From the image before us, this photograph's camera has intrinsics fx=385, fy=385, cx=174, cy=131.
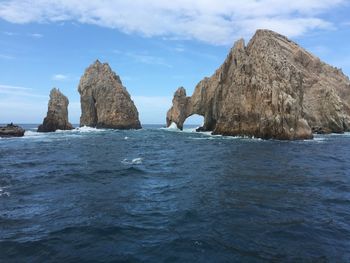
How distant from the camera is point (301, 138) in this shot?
66.3m

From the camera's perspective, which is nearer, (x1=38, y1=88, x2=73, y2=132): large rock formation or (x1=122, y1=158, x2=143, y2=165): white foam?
(x1=122, y1=158, x2=143, y2=165): white foam

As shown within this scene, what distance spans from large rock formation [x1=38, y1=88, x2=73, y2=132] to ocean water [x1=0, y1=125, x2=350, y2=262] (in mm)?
72466

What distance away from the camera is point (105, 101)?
118 meters

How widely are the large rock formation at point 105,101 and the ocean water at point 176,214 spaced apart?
289 feet

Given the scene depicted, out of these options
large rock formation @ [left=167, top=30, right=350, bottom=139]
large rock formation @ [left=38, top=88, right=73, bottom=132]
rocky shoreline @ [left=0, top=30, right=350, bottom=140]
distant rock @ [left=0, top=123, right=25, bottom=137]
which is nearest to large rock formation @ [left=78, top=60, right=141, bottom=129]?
rocky shoreline @ [left=0, top=30, right=350, bottom=140]

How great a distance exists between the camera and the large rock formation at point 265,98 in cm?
6631

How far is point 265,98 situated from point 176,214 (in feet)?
179

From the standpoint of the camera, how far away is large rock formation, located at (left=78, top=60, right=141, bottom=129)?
118125mm

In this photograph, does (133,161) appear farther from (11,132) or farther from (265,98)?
(11,132)

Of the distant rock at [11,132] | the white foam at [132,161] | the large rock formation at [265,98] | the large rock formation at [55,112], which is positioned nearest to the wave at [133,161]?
the white foam at [132,161]

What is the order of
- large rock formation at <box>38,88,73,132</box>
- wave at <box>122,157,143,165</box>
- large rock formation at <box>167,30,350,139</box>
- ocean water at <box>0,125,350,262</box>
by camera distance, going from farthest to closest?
large rock formation at <box>38,88,73,132</box> < large rock formation at <box>167,30,350,139</box> < wave at <box>122,157,143,165</box> < ocean water at <box>0,125,350,262</box>

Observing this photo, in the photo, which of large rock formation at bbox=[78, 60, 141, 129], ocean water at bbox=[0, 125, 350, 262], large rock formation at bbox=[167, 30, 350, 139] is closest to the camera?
ocean water at bbox=[0, 125, 350, 262]

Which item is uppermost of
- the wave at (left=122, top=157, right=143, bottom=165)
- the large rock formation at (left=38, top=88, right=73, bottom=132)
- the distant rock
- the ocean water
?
the large rock formation at (left=38, top=88, right=73, bottom=132)

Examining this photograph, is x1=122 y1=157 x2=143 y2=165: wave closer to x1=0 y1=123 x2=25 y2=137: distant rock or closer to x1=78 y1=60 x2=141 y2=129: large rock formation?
x1=0 y1=123 x2=25 y2=137: distant rock
